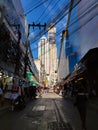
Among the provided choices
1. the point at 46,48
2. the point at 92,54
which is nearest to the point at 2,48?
the point at 92,54

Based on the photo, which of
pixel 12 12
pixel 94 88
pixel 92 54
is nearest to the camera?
pixel 92 54

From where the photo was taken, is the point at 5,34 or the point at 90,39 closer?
the point at 5,34

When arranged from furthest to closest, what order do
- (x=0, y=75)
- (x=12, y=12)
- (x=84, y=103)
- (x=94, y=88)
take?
(x=12, y=12) < (x=94, y=88) < (x=0, y=75) < (x=84, y=103)

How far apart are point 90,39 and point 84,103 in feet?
76.2

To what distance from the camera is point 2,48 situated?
29.6 metres

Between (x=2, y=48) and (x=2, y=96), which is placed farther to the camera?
(x=2, y=48)

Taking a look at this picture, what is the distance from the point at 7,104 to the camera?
2653 centimetres

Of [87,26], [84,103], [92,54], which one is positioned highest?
[87,26]

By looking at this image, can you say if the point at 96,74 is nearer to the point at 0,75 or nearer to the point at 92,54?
the point at 92,54

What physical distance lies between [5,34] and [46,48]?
27.4 meters

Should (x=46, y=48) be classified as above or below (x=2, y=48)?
above

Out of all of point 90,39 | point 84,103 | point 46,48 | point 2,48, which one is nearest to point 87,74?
point 90,39

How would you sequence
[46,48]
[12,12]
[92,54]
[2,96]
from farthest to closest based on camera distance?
1. [46,48]
2. [12,12]
3. [92,54]
4. [2,96]

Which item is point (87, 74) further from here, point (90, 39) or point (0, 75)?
point (0, 75)
